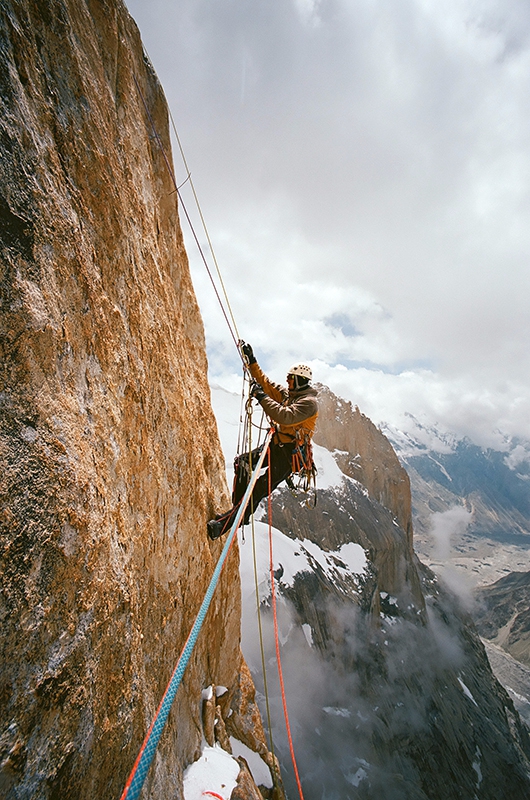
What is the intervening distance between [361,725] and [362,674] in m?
3.35

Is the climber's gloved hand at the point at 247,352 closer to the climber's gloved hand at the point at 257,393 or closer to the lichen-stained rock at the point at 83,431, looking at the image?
the climber's gloved hand at the point at 257,393

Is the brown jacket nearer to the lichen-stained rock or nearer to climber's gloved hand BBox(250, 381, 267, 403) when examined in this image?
climber's gloved hand BBox(250, 381, 267, 403)

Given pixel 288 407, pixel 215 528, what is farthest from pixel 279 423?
pixel 215 528

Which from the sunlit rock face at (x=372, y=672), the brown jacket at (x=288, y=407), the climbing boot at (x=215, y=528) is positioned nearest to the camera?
the brown jacket at (x=288, y=407)

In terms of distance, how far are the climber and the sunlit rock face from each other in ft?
60.8

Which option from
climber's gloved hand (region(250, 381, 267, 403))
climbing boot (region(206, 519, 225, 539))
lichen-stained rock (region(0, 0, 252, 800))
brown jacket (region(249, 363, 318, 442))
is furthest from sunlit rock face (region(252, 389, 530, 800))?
lichen-stained rock (region(0, 0, 252, 800))

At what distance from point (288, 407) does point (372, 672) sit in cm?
3511

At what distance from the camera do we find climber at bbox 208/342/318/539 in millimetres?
4742

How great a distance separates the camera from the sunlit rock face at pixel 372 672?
80.6ft

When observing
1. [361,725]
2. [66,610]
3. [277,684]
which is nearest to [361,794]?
[361,725]

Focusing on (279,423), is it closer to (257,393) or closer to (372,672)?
(257,393)

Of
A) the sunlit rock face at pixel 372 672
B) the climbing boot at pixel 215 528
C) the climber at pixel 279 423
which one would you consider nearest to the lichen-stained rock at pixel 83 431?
the climbing boot at pixel 215 528

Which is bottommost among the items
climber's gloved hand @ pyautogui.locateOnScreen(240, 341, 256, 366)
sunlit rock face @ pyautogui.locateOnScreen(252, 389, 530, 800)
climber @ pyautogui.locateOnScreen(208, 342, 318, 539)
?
sunlit rock face @ pyautogui.locateOnScreen(252, 389, 530, 800)

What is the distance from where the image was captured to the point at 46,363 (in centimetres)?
196
